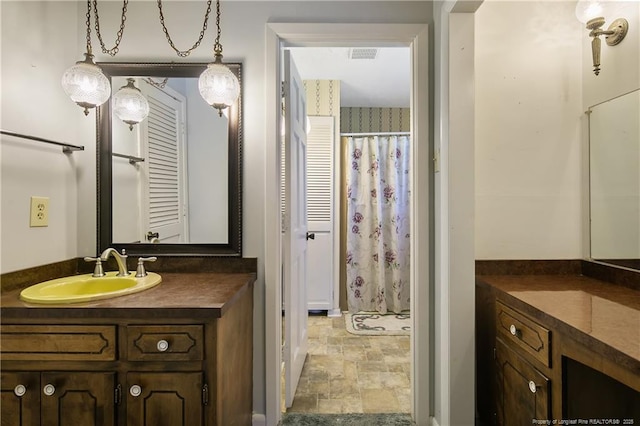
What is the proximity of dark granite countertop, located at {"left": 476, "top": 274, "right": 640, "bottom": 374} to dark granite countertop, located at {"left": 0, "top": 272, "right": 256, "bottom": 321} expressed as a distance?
1093 millimetres

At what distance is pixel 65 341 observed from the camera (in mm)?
1171

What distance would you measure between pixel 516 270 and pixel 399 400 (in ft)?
3.37

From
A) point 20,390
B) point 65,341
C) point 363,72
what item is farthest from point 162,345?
point 363,72

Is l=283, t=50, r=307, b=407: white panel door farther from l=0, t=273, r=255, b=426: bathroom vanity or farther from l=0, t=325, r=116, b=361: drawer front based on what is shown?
l=0, t=325, r=116, b=361: drawer front

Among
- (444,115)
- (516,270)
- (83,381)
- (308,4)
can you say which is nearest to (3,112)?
(83,381)

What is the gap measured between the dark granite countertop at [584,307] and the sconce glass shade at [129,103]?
190 cm

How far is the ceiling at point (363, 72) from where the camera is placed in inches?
111

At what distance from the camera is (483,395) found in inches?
61.9

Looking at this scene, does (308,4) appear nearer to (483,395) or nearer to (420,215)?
(420,215)

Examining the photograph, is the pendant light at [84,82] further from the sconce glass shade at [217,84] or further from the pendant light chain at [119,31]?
the sconce glass shade at [217,84]

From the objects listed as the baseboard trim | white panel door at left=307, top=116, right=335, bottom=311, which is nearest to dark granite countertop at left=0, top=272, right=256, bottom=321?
the baseboard trim

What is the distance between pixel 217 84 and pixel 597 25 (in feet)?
5.54

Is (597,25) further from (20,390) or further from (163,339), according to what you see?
(20,390)

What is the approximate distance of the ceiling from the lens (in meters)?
2.82
